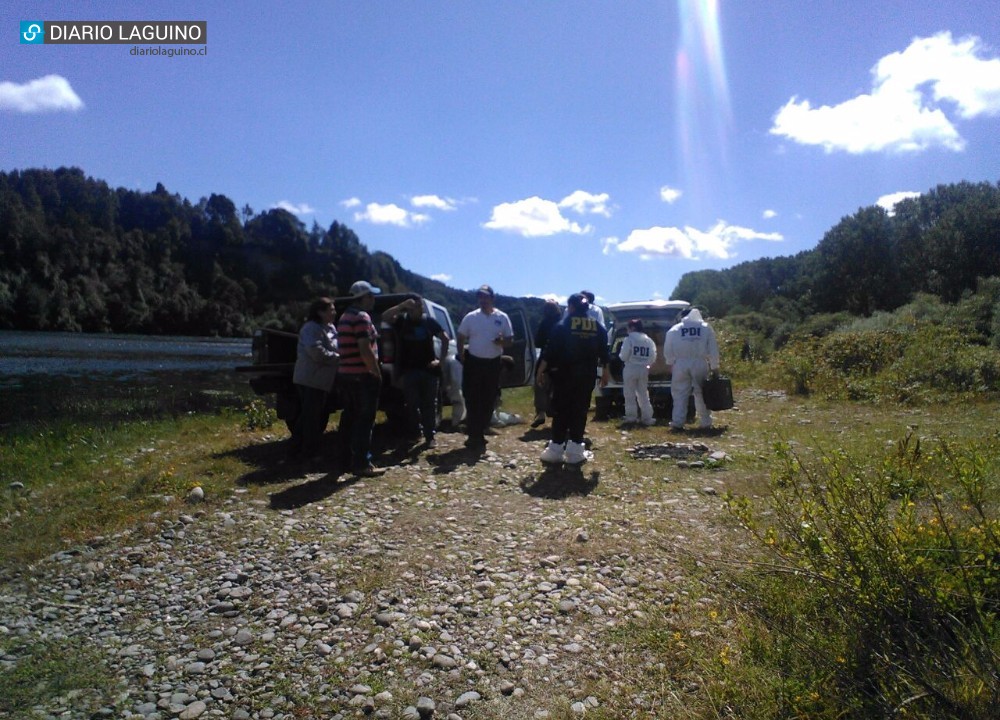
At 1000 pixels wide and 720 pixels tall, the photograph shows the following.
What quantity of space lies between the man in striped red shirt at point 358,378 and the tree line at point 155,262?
47.7m

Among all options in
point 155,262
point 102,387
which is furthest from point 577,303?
point 155,262

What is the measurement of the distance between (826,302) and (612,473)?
1869 inches

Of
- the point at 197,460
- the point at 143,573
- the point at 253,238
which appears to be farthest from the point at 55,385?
the point at 253,238

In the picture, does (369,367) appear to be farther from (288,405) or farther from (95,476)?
(95,476)

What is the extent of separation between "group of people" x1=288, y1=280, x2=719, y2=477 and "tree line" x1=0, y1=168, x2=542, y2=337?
4652 centimetres

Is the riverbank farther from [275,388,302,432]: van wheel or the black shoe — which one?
[275,388,302,432]: van wheel

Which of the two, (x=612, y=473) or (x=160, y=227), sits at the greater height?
(x=160, y=227)

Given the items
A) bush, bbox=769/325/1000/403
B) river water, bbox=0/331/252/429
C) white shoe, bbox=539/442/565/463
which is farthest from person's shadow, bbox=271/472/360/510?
bush, bbox=769/325/1000/403

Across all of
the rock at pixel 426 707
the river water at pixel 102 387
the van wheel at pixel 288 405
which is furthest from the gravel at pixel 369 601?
the river water at pixel 102 387

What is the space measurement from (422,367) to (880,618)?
19.6 feet

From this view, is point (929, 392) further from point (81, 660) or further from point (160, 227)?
point (160, 227)

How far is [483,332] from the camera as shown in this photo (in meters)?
8.22

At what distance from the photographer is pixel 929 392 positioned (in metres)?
12.5

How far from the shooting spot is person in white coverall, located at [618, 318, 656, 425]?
10.3 m
